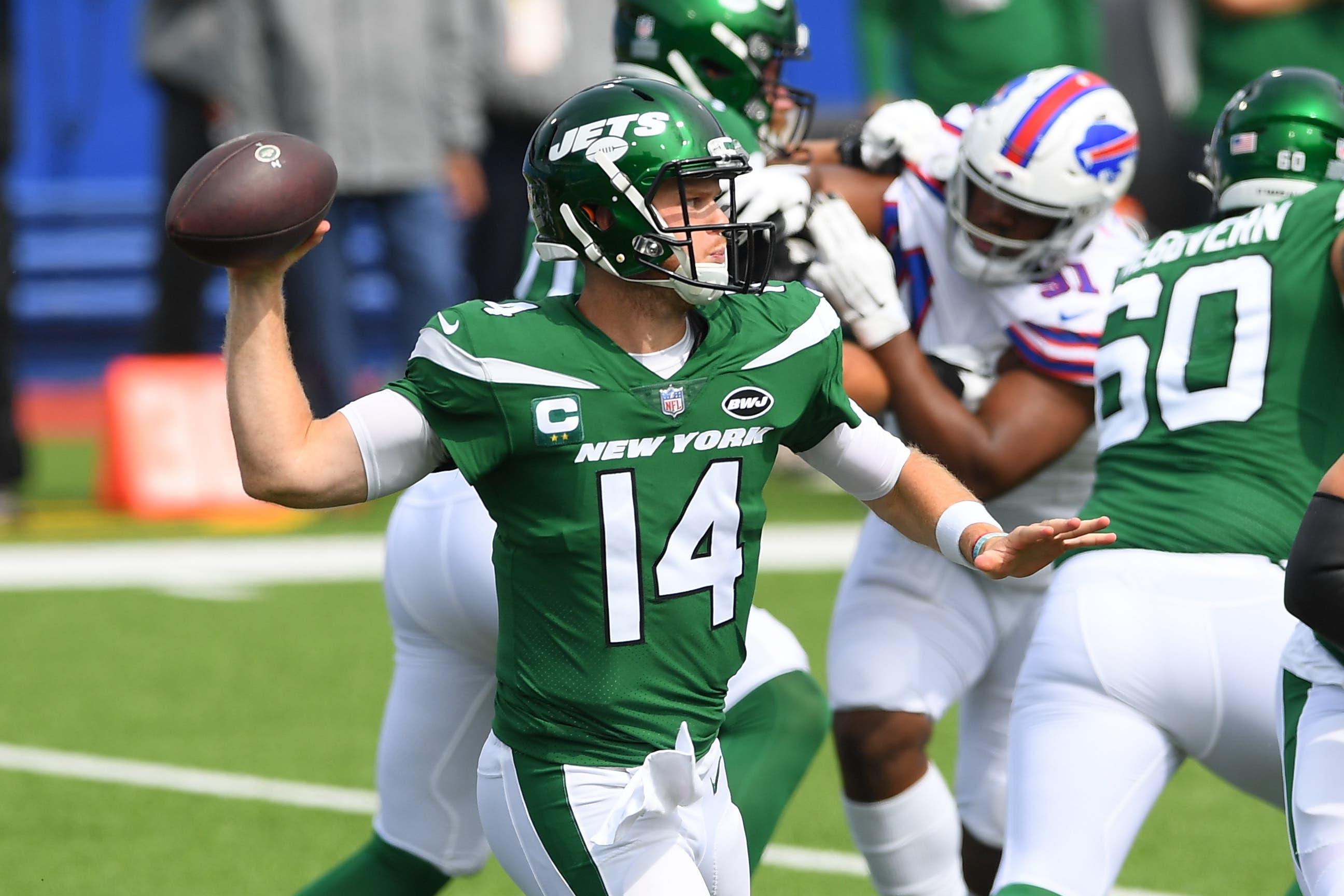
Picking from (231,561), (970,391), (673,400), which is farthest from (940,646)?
(231,561)

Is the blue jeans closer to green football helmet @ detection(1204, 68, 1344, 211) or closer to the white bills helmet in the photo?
the white bills helmet

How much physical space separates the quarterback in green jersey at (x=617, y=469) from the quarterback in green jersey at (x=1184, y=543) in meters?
0.44

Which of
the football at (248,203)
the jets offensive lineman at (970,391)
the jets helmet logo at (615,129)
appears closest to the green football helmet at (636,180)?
the jets helmet logo at (615,129)

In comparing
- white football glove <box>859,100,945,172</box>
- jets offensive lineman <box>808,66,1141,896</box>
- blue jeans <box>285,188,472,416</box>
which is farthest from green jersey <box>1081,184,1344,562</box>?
blue jeans <box>285,188,472,416</box>

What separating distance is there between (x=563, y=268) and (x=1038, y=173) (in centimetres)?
95

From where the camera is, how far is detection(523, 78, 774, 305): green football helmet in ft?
9.39

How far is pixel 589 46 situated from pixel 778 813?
663cm

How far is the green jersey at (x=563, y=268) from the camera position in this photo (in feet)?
11.5

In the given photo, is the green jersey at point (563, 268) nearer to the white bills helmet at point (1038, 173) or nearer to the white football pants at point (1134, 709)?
the white bills helmet at point (1038, 173)

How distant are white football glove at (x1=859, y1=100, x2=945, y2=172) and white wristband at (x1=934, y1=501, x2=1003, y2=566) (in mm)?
1385

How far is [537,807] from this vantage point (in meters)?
2.84

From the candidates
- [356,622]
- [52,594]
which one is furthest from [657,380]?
[52,594]

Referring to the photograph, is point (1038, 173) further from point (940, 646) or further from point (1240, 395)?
point (940, 646)

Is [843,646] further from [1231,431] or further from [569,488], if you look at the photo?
[569,488]
